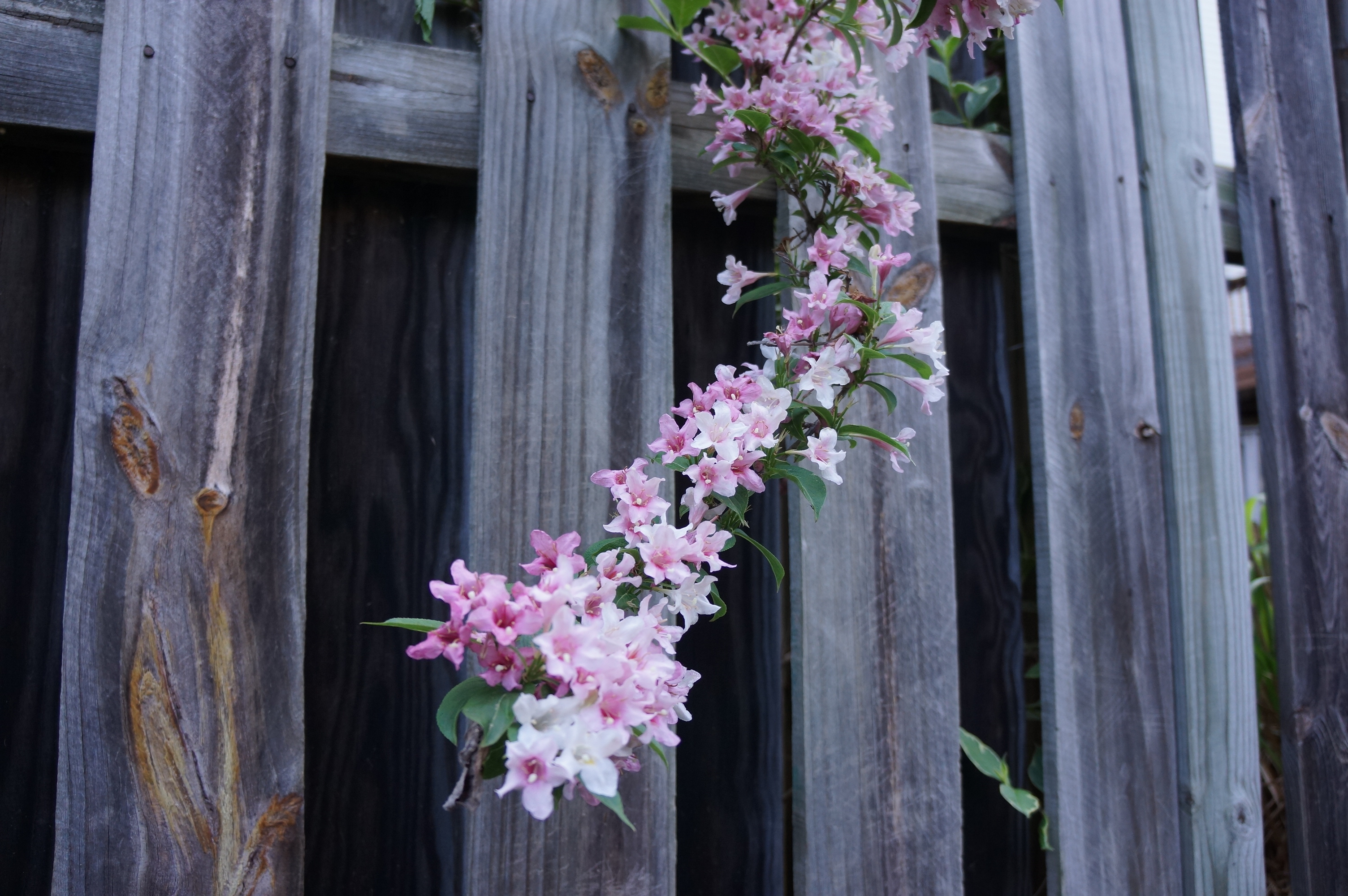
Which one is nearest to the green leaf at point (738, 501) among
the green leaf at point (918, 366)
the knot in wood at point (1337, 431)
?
the green leaf at point (918, 366)

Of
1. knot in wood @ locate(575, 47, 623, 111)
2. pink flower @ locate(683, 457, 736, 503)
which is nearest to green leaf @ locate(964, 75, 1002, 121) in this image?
knot in wood @ locate(575, 47, 623, 111)

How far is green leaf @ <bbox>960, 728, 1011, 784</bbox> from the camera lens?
133cm

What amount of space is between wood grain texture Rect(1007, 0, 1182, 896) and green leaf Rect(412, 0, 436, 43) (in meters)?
0.99

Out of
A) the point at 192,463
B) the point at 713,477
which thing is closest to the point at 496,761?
the point at 713,477

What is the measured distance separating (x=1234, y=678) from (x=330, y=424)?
1.55 m

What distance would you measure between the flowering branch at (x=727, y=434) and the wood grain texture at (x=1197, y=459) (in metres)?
0.53

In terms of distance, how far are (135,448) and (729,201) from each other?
0.83m

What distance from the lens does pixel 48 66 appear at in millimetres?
1003

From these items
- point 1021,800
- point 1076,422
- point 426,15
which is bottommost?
point 1021,800

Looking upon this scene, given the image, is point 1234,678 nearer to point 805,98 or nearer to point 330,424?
point 805,98

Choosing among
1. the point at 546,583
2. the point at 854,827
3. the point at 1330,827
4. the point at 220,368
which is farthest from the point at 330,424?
the point at 1330,827

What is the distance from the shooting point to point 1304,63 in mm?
1670

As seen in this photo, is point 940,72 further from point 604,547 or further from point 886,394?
point 604,547

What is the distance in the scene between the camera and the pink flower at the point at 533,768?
0.58 metres
